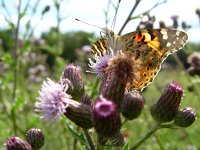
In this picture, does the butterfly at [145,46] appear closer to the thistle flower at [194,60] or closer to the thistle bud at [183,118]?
the thistle bud at [183,118]

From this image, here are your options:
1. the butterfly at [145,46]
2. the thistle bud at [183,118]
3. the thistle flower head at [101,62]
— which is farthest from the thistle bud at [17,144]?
the thistle bud at [183,118]

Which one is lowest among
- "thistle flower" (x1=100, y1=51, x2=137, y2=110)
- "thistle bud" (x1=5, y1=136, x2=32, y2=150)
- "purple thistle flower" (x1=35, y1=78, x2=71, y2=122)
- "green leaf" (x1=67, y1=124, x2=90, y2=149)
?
"thistle bud" (x1=5, y1=136, x2=32, y2=150)

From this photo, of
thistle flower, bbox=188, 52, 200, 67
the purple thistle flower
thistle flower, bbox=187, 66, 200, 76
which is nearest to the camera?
the purple thistle flower

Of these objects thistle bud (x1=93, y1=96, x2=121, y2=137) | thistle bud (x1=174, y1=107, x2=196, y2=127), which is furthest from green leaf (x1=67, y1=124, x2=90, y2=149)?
thistle bud (x1=174, y1=107, x2=196, y2=127)

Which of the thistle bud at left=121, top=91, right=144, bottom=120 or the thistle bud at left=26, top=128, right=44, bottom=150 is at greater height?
the thistle bud at left=121, top=91, right=144, bottom=120

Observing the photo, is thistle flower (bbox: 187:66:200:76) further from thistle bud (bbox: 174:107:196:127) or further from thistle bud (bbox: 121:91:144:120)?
thistle bud (bbox: 121:91:144:120)

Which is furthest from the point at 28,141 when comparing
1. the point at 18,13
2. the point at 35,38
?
the point at 35,38
